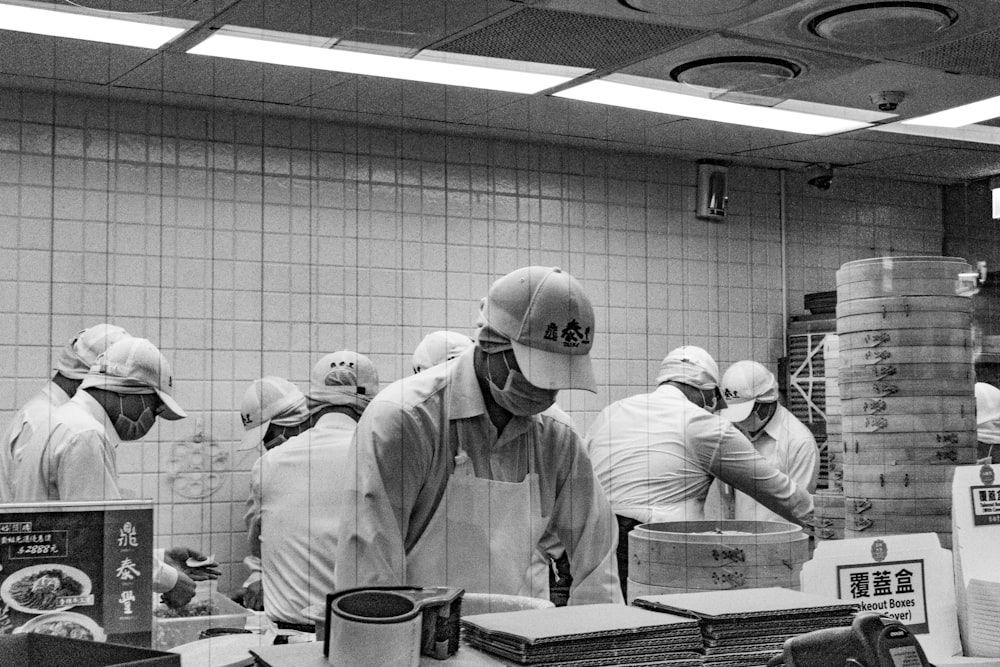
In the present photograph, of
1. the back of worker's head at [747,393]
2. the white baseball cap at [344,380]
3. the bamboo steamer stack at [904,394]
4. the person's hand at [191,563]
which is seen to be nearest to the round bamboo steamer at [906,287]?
the bamboo steamer stack at [904,394]

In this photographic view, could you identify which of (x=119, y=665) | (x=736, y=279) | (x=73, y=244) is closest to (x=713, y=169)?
(x=736, y=279)

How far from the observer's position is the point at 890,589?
1.66 metres

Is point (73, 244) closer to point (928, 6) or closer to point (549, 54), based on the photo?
point (549, 54)

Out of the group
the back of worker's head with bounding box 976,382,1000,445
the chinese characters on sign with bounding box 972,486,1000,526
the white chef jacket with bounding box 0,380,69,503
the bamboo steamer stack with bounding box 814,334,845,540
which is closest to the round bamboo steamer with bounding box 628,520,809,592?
the bamboo steamer stack with bounding box 814,334,845,540

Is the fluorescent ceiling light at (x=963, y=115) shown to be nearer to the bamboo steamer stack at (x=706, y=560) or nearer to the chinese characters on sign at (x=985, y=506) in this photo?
the chinese characters on sign at (x=985, y=506)

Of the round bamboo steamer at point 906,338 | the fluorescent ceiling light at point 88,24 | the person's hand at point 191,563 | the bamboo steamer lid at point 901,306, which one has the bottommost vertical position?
the person's hand at point 191,563

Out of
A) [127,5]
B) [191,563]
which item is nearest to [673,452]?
[191,563]

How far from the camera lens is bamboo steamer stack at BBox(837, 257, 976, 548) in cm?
183

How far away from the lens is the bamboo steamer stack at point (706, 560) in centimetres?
162

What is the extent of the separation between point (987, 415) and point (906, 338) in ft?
0.93

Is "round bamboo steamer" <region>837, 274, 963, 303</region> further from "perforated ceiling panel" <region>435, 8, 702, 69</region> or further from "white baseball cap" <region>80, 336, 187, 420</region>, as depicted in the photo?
"white baseball cap" <region>80, 336, 187, 420</region>

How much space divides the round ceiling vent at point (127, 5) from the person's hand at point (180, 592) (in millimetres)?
707

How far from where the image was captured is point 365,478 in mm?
1481

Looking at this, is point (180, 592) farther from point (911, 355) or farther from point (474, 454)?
point (911, 355)
